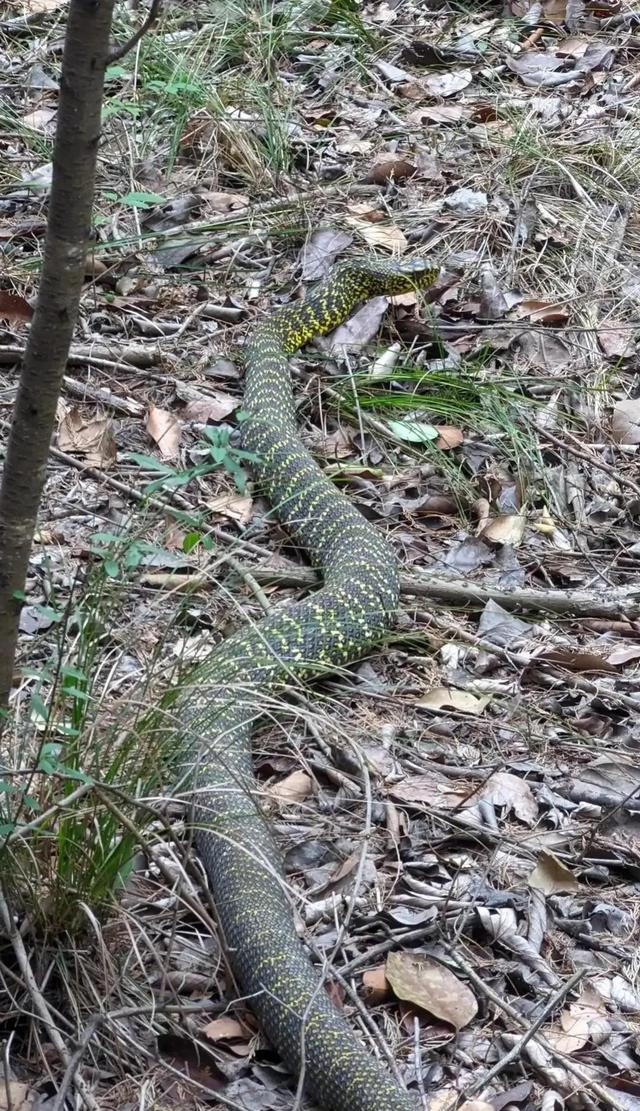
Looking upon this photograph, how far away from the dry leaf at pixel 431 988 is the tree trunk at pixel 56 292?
5.31ft

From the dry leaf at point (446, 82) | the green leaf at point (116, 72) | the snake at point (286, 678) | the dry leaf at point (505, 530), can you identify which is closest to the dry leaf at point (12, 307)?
the snake at point (286, 678)

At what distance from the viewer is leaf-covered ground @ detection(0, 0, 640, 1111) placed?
148 inches

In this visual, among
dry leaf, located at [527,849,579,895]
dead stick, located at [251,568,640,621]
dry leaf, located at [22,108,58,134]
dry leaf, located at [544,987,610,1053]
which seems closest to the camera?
dry leaf, located at [544,987,610,1053]

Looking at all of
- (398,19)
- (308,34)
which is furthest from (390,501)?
(398,19)

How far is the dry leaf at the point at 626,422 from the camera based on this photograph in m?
7.11

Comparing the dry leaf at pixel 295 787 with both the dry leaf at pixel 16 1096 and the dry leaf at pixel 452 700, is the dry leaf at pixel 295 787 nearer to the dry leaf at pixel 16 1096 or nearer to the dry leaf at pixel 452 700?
the dry leaf at pixel 452 700

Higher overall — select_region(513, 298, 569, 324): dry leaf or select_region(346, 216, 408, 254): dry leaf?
select_region(346, 216, 408, 254): dry leaf

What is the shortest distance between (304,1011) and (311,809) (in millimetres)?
1113

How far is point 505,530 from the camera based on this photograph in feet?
21.2

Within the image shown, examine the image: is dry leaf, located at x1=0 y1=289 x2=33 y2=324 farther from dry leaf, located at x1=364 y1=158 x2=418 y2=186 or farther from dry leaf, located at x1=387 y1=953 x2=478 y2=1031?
dry leaf, located at x1=387 y1=953 x2=478 y2=1031

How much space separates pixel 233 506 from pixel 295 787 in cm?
202

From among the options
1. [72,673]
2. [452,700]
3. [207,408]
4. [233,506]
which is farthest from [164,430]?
[72,673]

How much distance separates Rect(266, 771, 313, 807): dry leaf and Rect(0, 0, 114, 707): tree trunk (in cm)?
156

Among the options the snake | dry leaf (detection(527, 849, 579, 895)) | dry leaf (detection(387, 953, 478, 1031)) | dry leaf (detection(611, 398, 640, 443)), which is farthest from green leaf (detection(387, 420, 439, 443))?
dry leaf (detection(387, 953, 478, 1031))
